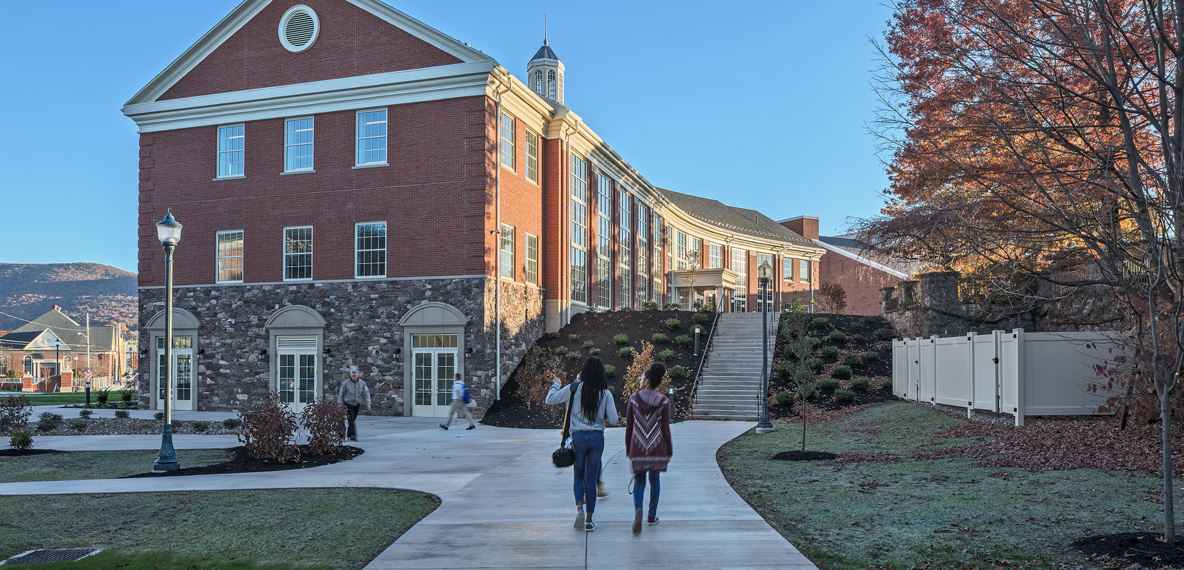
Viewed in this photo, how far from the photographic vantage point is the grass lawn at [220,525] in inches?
282

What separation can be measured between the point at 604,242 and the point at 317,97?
14.2 metres

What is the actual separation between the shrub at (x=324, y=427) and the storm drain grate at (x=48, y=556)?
727cm

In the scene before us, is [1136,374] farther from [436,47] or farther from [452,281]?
[436,47]

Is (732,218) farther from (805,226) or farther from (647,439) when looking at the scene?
(647,439)

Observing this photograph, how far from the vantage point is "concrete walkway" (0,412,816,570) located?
275 inches

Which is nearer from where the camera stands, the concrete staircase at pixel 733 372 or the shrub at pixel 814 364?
the concrete staircase at pixel 733 372

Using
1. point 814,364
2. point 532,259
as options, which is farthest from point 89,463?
point 814,364

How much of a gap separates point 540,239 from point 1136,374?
70.4 feet

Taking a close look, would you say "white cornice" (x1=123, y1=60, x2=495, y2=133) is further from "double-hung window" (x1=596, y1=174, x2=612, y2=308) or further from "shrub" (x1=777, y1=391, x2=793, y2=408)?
"shrub" (x1=777, y1=391, x2=793, y2=408)

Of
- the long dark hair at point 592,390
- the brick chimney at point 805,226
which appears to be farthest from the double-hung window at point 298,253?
the brick chimney at point 805,226

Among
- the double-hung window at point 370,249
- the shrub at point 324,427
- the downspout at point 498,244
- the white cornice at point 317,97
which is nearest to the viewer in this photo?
the shrub at point 324,427

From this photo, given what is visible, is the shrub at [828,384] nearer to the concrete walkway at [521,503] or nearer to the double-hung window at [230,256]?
the concrete walkway at [521,503]

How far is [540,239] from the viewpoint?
3105cm

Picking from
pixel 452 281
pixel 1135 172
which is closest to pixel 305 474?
pixel 1135 172
